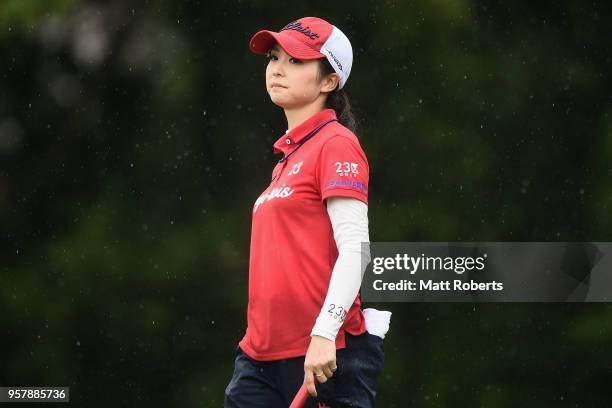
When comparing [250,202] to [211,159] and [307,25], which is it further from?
[307,25]

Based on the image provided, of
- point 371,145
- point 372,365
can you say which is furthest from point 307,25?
point 371,145

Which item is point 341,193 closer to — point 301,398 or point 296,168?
point 296,168

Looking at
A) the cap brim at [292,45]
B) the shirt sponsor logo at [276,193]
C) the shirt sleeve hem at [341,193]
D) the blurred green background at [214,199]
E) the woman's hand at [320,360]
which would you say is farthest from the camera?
the blurred green background at [214,199]

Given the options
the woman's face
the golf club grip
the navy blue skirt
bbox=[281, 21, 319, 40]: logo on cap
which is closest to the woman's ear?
the woman's face

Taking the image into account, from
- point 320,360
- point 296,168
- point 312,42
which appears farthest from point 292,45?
point 320,360

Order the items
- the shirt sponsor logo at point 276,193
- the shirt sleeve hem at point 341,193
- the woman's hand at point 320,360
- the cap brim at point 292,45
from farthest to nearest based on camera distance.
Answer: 1. the cap brim at point 292,45
2. the shirt sponsor logo at point 276,193
3. the shirt sleeve hem at point 341,193
4. the woman's hand at point 320,360

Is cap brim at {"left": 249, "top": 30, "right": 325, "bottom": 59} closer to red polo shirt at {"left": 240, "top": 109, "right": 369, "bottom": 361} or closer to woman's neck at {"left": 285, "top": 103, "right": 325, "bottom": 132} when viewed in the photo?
woman's neck at {"left": 285, "top": 103, "right": 325, "bottom": 132}

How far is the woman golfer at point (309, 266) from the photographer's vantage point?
2688 mm

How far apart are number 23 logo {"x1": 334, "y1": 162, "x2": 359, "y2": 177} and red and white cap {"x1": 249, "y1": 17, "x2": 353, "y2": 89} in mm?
353

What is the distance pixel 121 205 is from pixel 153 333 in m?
0.83

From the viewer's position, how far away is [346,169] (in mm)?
2746

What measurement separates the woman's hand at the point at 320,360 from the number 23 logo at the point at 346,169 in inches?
15.5

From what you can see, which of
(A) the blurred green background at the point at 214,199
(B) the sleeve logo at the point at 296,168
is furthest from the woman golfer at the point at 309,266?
(A) the blurred green background at the point at 214,199

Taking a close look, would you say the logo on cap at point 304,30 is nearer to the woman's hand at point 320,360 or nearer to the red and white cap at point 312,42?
the red and white cap at point 312,42
